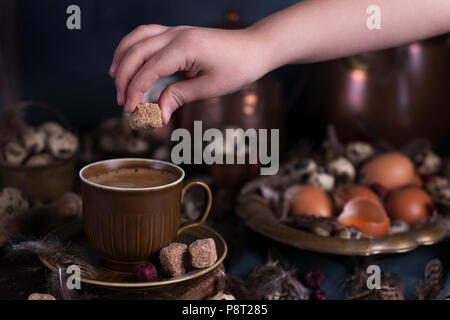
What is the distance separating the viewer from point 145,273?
2.00ft

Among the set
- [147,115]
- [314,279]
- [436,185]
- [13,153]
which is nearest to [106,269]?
[147,115]

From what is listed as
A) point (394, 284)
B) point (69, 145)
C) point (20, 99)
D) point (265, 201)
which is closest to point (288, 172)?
point (265, 201)

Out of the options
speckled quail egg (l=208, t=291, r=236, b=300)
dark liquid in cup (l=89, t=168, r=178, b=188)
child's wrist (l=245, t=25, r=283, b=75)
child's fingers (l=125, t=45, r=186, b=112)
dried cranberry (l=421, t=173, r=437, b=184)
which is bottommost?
speckled quail egg (l=208, t=291, r=236, b=300)

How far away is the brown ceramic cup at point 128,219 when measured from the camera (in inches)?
24.4

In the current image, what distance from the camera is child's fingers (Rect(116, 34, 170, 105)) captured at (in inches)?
25.3

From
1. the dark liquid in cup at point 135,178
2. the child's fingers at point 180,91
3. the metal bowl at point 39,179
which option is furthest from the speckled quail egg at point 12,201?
the child's fingers at point 180,91

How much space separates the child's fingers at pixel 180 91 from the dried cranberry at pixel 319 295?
34 cm

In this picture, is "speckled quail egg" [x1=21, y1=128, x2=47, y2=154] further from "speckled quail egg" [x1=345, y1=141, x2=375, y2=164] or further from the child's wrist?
"speckled quail egg" [x1=345, y1=141, x2=375, y2=164]

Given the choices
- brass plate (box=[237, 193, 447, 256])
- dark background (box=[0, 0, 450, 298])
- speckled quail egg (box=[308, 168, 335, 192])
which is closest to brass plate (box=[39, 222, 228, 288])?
brass plate (box=[237, 193, 447, 256])

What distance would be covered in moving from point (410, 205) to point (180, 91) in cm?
49

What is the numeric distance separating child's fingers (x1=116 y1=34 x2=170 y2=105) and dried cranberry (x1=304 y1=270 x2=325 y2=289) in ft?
1.32

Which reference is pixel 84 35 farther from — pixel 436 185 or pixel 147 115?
pixel 436 185

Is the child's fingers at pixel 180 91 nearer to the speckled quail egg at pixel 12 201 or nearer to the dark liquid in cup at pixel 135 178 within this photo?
the dark liquid in cup at pixel 135 178
